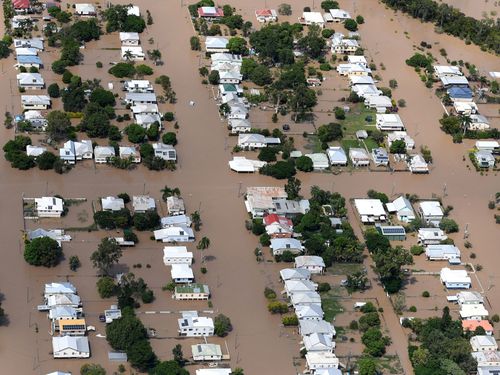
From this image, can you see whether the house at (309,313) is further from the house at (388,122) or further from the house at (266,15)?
the house at (266,15)

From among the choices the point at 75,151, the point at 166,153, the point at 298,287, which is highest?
the point at 75,151

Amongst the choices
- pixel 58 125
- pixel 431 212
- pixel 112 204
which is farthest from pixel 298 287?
pixel 58 125

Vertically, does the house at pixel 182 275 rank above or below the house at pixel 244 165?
below

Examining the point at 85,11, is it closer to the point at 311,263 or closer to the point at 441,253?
the point at 311,263

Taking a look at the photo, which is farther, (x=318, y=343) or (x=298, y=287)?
(x=298, y=287)

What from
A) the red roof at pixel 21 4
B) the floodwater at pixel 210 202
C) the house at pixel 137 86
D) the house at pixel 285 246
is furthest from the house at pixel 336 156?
the red roof at pixel 21 4

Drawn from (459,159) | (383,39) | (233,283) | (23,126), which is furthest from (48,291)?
(383,39)

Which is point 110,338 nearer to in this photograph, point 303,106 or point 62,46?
point 303,106
